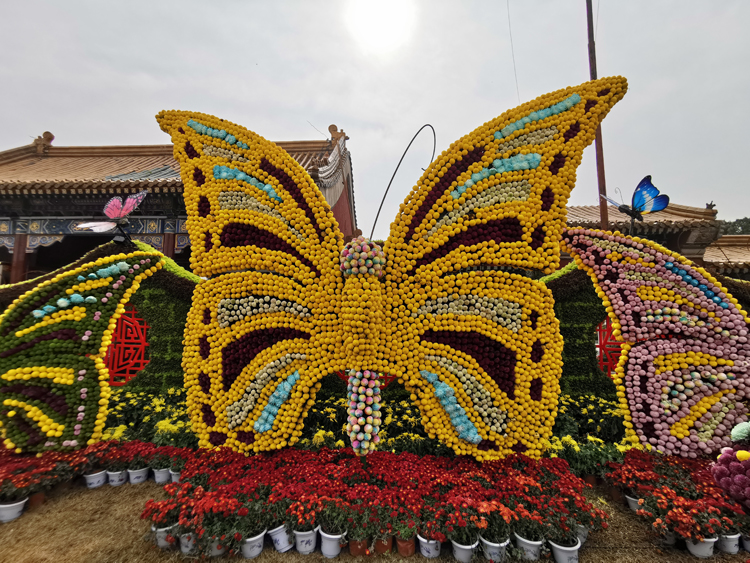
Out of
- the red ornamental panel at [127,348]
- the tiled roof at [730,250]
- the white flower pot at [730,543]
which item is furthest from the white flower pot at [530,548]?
the tiled roof at [730,250]

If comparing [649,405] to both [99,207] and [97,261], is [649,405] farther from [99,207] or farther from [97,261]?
[99,207]

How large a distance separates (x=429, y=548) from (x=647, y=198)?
3.80 meters

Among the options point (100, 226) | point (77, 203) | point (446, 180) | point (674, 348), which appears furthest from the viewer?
point (77, 203)

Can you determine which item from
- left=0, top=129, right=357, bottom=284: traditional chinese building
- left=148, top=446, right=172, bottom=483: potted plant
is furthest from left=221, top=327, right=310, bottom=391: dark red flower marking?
left=0, top=129, right=357, bottom=284: traditional chinese building

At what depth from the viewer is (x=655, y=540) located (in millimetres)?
2469

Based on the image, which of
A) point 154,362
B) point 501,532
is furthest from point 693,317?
point 154,362

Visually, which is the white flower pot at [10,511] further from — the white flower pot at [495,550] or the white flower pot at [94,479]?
the white flower pot at [495,550]

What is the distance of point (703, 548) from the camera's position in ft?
7.51

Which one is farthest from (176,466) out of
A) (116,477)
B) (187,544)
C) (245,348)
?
(245,348)

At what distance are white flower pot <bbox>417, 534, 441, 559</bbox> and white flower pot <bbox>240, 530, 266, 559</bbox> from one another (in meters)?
1.09

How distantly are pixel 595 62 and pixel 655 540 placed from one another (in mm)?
7777

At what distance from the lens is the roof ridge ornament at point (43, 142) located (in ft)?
34.5

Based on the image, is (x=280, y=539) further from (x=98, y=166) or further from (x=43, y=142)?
(x=43, y=142)

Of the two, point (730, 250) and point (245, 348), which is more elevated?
point (730, 250)
